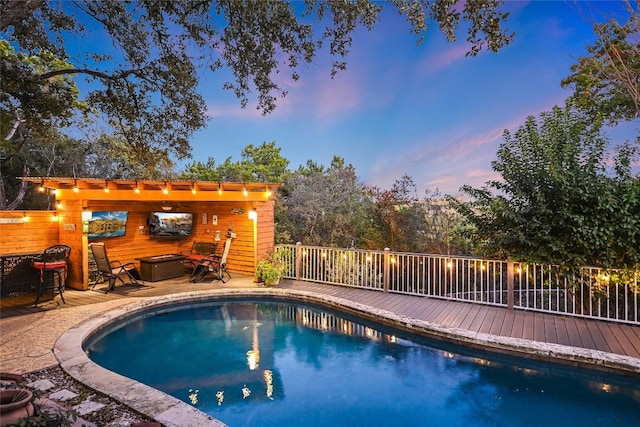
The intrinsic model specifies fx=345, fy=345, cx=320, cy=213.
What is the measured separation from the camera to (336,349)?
5449 mm

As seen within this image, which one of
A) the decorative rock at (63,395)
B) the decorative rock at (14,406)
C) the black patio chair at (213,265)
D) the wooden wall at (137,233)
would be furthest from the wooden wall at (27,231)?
the decorative rock at (14,406)

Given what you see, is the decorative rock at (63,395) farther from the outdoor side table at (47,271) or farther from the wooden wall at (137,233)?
the wooden wall at (137,233)

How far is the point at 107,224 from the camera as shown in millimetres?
8828

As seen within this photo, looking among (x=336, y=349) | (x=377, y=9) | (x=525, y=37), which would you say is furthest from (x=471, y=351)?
(x=525, y=37)

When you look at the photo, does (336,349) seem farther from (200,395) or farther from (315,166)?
(315,166)

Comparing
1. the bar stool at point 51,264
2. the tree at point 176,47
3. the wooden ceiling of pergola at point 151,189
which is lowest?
the bar stool at point 51,264

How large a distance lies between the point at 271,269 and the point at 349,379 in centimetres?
424

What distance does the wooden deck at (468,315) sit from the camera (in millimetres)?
4914

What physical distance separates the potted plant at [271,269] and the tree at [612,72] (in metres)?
6.98

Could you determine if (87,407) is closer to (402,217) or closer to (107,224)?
(107,224)

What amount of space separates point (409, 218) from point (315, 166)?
243 inches

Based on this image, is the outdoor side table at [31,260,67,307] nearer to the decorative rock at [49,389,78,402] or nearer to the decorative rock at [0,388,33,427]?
the decorative rock at [49,389,78,402]

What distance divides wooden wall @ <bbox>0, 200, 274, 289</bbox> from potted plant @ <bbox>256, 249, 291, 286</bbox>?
0.44 metres

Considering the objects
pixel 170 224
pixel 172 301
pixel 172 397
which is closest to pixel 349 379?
pixel 172 397
